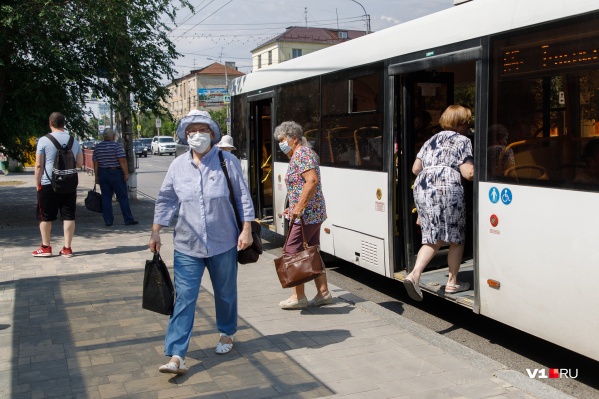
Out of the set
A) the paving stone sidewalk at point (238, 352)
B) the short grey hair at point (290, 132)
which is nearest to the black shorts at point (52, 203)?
the paving stone sidewalk at point (238, 352)

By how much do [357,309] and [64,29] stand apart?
890 cm

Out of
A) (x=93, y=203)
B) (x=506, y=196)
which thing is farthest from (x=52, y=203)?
(x=506, y=196)

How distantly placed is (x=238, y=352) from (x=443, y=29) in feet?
11.2

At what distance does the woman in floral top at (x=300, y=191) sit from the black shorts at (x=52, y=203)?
168 inches

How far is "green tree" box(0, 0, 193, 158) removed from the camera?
12.3 meters

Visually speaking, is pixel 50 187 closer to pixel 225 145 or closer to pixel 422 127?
pixel 225 145

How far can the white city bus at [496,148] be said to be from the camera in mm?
4648

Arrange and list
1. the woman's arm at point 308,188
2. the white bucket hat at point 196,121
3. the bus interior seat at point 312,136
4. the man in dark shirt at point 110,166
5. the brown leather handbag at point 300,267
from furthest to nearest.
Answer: the man in dark shirt at point 110,166, the bus interior seat at point 312,136, the woman's arm at point 308,188, the brown leather handbag at point 300,267, the white bucket hat at point 196,121

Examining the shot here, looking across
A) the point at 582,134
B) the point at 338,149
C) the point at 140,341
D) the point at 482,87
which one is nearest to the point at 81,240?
the point at 338,149

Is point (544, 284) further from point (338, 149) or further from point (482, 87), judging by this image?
point (338, 149)

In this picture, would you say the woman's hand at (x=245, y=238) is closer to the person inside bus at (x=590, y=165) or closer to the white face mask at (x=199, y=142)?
the white face mask at (x=199, y=142)

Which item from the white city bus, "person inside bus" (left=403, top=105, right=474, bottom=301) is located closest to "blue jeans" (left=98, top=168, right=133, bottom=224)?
the white city bus

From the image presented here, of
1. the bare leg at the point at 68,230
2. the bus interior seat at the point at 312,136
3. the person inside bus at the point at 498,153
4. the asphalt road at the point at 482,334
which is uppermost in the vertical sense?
the bus interior seat at the point at 312,136

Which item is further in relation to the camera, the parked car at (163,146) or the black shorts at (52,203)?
the parked car at (163,146)
